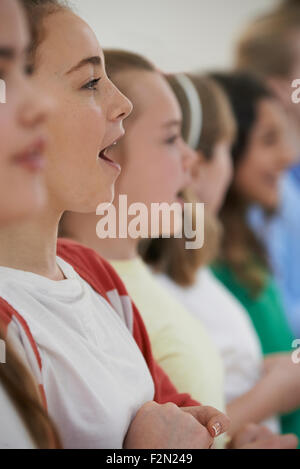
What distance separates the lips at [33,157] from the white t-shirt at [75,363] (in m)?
0.05

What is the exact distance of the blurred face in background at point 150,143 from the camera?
46 cm

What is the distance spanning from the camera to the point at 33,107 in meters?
0.33

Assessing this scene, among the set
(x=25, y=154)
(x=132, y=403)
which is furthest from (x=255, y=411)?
(x=25, y=154)

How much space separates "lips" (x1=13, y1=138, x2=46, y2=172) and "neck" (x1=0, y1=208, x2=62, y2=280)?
Answer: 0.03m

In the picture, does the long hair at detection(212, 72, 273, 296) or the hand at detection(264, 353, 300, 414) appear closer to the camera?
the hand at detection(264, 353, 300, 414)

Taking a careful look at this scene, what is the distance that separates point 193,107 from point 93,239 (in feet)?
0.52

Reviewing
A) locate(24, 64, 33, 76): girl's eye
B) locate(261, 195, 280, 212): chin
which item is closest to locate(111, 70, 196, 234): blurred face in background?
locate(24, 64, 33, 76): girl's eye

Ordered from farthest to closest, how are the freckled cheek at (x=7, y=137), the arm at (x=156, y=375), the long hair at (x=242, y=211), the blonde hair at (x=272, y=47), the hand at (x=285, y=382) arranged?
the blonde hair at (x=272, y=47) < the long hair at (x=242, y=211) < the hand at (x=285, y=382) < the arm at (x=156, y=375) < the freckled cheek at (x=7, y=137)

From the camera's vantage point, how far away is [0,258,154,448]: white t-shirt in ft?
1.14

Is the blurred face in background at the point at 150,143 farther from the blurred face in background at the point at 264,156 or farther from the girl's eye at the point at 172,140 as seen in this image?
the blurred face in background at the point at 264,156

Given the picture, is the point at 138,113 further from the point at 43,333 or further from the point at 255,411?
the point at 255,411

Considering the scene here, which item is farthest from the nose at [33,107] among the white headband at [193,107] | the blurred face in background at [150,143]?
the white headband at [193,107]

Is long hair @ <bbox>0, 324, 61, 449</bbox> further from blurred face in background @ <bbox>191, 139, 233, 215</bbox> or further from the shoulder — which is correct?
blurred face in background @ <bbox>191, 139, 233, 215</bbox>

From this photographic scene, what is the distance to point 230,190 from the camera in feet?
3.36
